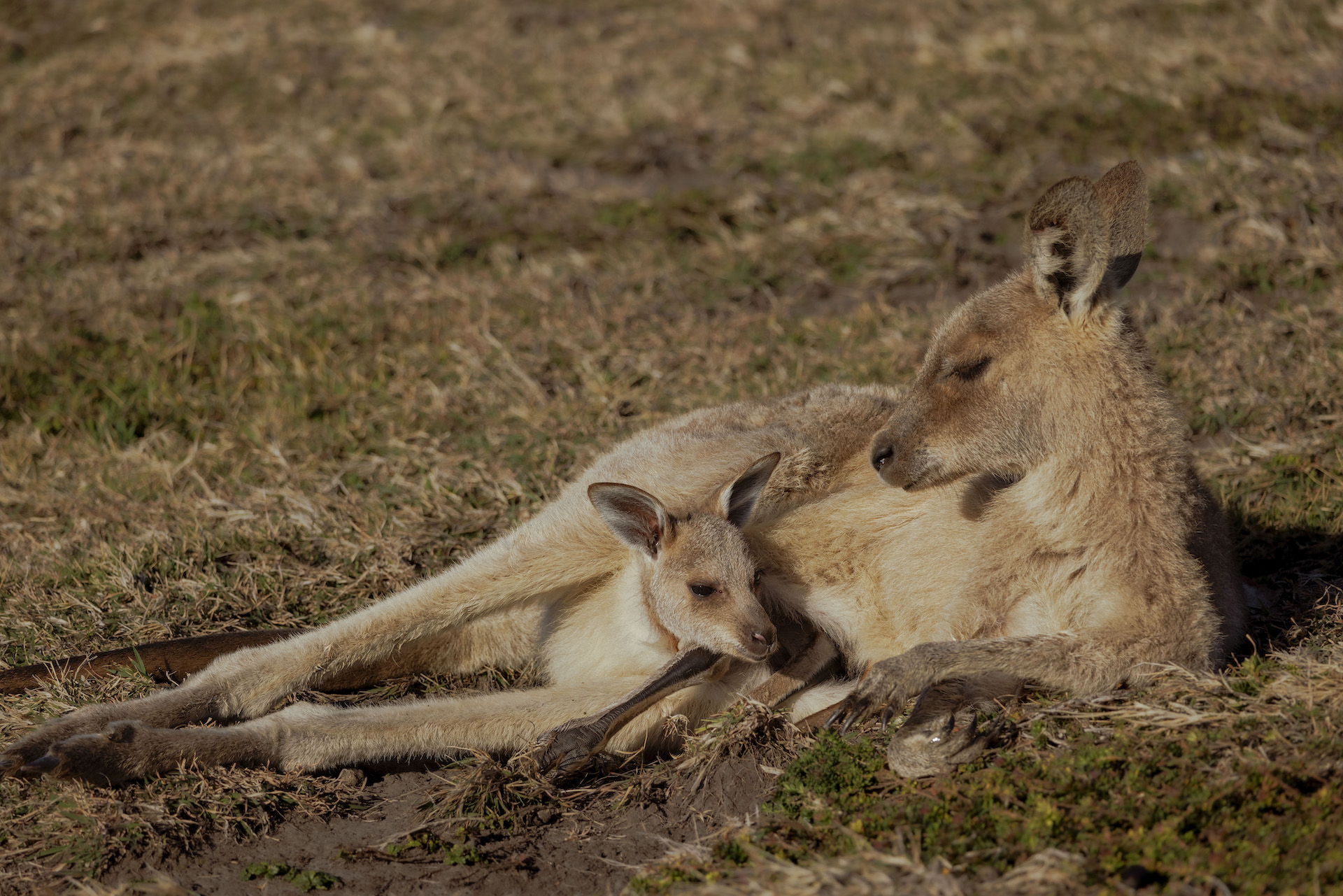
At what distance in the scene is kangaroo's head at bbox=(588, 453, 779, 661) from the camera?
3.38 m

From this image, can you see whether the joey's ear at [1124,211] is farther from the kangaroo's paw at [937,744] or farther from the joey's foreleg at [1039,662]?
the kangaroo's paw at [937,744]

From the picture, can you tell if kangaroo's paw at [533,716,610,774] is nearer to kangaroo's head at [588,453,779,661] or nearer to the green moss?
kangaroo's head at [588,453,779,661]

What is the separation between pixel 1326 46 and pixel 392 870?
27.8 ft

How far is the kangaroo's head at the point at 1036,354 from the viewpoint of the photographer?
3.09m

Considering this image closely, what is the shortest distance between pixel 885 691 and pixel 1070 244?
134 centimetres

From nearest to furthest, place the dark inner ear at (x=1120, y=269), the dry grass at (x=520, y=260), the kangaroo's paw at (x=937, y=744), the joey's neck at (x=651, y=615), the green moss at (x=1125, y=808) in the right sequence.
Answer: the green moss at (x=1125, y=808) → the kangaroo's paw at (x=937, y=744) → the dark inner ear at (x=1120, y=269) → the joey's neck at (x=651, y=615) → the dry grass at (x=520, y=260)

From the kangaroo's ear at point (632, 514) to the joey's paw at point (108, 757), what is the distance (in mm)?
1421

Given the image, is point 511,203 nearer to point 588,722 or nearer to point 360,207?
point 360,207

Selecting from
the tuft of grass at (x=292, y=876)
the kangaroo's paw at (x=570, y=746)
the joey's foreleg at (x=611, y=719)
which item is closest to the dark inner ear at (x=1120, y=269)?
the joey's foreleg at (x=611, y=719)

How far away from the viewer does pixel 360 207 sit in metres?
7.14

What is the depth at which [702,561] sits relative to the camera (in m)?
3.49

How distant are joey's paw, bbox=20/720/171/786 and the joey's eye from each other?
8.26 feet

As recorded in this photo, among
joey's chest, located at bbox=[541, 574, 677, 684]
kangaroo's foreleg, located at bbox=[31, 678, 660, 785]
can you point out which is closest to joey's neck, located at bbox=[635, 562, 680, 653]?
joey's chest, located at bbox=[541, 574, 677, 684]

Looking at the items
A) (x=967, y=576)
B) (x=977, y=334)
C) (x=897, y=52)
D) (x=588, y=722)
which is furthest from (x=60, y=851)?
(x=897, y=52)
